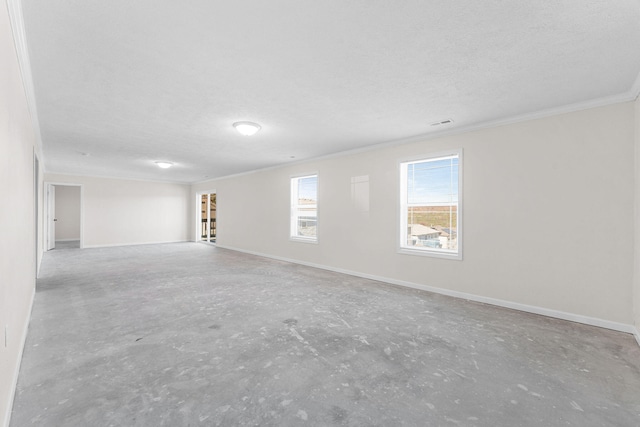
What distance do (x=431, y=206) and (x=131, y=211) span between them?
9612 millimetres

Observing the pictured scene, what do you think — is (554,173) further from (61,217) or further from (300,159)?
(61,217)

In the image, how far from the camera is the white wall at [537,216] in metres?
2.95

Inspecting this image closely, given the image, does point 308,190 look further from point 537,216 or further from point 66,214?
point 66,214

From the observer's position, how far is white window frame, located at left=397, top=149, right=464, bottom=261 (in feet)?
13.2

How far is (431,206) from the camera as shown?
174 inches

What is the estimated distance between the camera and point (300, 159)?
6.33m

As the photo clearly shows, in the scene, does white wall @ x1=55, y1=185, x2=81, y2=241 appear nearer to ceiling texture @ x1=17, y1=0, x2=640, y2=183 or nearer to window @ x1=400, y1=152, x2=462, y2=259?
ceiling texture @ x1=17, y1=0, x2=640, y2=183

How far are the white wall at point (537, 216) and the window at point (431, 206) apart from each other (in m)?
0.13

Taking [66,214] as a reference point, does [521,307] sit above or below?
below

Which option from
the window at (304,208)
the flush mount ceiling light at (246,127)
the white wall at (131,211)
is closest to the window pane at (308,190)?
the window at (304,208)

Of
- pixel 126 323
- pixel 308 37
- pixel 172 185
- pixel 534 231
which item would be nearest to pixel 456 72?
pixel 308 37

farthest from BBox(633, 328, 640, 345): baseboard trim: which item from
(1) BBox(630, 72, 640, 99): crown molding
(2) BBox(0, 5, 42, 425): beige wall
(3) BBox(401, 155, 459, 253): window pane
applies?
(2) BBox(0, 5, 42, 425): beige wall

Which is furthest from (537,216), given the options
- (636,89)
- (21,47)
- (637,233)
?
(21,47)

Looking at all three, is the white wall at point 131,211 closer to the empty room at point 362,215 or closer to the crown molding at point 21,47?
the empty room at point 362,215
